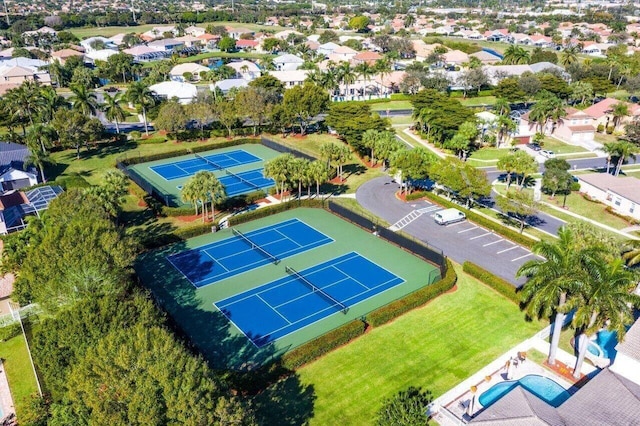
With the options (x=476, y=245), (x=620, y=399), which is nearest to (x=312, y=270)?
(x=476, y=245)

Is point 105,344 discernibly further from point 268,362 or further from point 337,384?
point 337,384

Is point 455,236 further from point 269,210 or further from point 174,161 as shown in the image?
point 174,161

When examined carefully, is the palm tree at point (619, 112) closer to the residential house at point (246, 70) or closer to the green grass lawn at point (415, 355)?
the green grass lawn at point (415, 355)

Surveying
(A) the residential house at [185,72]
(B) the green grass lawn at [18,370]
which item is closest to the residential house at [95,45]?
(A) the residential house at [185,72]

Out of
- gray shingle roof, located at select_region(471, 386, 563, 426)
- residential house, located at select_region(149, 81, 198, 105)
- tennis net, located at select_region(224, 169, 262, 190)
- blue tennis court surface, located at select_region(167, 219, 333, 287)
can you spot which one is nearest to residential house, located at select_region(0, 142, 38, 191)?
tennis net, located at select_region(224, 169, 262, 190)

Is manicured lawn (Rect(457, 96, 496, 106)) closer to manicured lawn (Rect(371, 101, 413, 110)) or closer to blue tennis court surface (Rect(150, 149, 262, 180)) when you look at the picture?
manicured lawn (Rect(371, 101, 413, 110))
